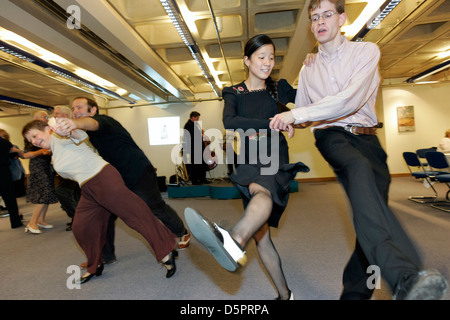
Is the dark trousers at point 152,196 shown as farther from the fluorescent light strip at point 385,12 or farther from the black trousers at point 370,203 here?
the fluorescent light strip at point 385,12

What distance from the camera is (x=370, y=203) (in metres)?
1.04

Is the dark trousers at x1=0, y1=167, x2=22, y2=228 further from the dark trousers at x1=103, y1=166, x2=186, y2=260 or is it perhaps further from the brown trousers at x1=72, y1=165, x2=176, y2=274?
the brown trousers at x1=72, y1=165, x2=176, y2=274

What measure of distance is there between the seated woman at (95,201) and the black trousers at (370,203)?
5.19 ft

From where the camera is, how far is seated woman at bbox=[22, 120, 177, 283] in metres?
2.22

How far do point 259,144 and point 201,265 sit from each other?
169 cm

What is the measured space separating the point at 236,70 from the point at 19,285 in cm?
777

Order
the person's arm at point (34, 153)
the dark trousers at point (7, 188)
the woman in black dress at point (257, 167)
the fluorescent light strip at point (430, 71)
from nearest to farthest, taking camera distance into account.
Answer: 1. the woman in black dress at point (257, 167)
2. the person's arm at point (34, 153)
3. the dark trousers at point (7, 188)
4. the fluorescent light strip at point (430, 71)

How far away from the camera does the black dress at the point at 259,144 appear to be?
53.7 inches

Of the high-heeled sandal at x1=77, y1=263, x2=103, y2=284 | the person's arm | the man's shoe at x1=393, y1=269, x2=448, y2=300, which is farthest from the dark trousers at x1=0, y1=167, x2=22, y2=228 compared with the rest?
the man's shoe at x1=393, y1=269, x2=448, y2=300

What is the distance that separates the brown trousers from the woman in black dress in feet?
3.55

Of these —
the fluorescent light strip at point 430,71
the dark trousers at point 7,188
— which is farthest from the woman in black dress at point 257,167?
the fluorescent light strip at point 430,71

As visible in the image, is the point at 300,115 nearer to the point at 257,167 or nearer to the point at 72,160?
the point at 257,167

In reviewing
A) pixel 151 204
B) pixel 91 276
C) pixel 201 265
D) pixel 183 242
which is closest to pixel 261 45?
pixel 151 204
